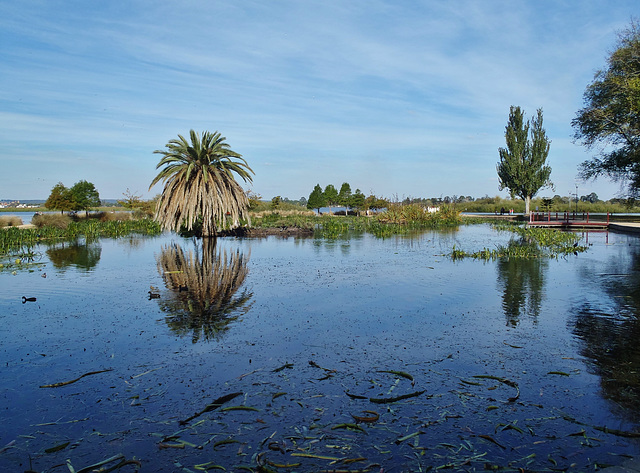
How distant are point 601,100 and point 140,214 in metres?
43.7

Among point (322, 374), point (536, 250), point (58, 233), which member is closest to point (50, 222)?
point (58, 233)

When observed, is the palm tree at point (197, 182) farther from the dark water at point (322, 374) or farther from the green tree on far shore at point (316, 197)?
the green tree on far shore at point (316, 197)

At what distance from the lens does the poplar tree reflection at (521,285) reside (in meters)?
9.77

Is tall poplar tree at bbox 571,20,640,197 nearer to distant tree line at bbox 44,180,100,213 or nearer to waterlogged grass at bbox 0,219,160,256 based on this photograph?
waterlogged grass at bbox 0,219,160,256

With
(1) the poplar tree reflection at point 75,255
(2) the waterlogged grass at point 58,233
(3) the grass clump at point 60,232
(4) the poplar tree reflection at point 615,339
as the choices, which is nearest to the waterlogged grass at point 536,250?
(4) the poplar tree reflection at point 615,339

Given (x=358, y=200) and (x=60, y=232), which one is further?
(x=358, y=200)

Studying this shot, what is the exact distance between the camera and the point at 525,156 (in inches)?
2454

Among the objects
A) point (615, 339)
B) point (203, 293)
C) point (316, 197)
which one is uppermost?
point (316, 197)

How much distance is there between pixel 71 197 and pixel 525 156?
5635 centimetres

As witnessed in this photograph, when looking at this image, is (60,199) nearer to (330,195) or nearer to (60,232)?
(60,232)

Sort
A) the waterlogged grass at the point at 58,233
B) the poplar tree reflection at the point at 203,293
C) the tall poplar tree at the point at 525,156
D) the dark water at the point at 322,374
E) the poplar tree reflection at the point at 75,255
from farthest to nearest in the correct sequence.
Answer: the tall poplar tree at the point at 525,156 < the waterlogged grass at the point at 58,233 < the poplar tree reflection at the point at 75,255 < the poplar tree reflection at the point at 203,293 < the dark water at the point at 322,374

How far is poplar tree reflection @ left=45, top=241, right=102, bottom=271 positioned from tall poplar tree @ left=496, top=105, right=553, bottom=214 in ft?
177

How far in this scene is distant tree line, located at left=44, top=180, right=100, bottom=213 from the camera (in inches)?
1828

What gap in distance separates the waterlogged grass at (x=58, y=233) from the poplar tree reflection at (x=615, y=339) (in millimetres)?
21642
